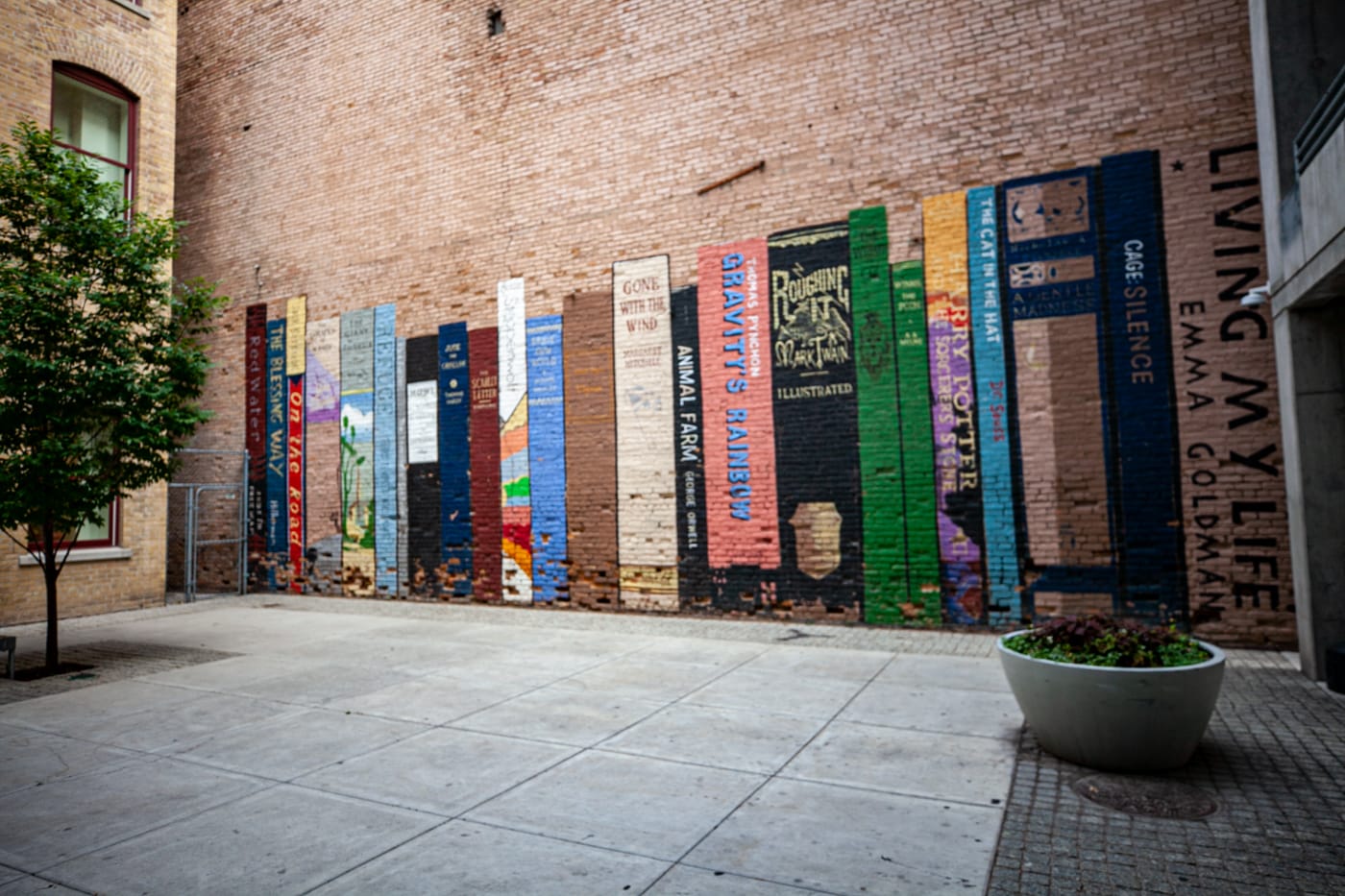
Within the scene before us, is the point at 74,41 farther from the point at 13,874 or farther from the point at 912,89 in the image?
the point at 13,874

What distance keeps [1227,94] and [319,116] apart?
13207 mm

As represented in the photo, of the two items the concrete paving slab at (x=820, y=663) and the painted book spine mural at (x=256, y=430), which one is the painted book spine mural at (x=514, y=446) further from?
the painted book spine mural at (x=256, y=430)

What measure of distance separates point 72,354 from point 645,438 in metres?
6.25

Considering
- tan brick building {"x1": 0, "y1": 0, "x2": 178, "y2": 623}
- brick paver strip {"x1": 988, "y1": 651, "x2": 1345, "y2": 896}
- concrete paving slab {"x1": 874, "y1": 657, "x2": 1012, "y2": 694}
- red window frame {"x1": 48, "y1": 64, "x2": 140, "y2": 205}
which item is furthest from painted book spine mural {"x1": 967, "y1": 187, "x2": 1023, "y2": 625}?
red window frame {"x1": 48, "y1": 64, "x2": 140, "y2": 205}

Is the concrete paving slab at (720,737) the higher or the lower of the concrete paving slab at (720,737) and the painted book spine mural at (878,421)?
the lower

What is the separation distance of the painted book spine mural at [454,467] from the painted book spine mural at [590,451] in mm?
1550

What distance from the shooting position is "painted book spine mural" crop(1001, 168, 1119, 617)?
8.19 meters

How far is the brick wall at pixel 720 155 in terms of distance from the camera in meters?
7.88

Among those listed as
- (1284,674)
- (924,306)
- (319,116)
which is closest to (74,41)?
(319,116)

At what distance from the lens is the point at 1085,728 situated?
446cm

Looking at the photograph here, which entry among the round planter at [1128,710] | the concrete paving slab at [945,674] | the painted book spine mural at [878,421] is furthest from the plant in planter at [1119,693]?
the painted book spine mural at [878,421]

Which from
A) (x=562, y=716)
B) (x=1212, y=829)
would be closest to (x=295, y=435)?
(x=562, y=716)

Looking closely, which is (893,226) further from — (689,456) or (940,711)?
(940,711)

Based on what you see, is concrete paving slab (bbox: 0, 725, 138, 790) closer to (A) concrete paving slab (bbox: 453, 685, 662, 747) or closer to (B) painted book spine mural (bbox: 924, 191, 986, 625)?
(A) concrete paving slab (bbox: 453, 685, 662, 747)
